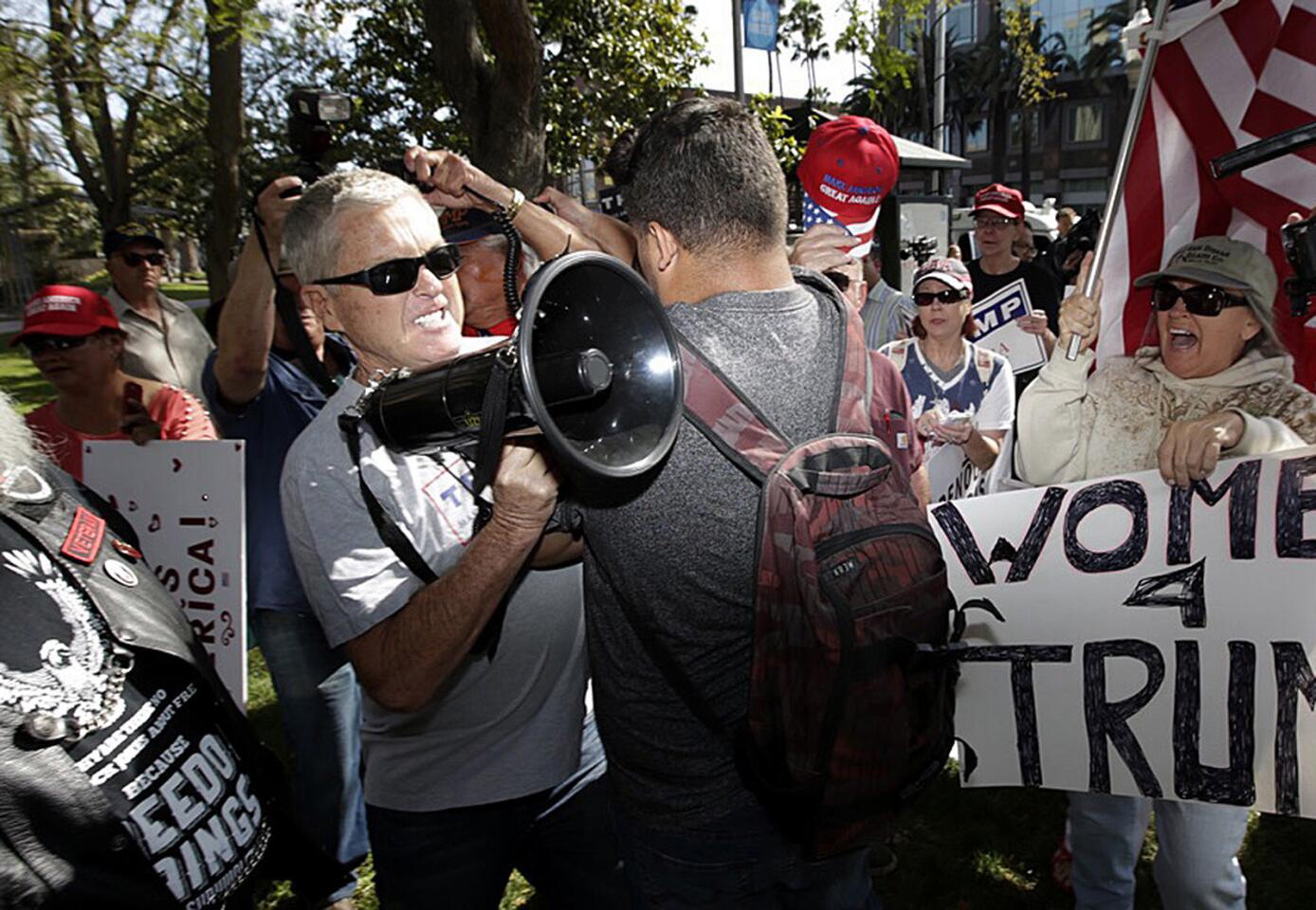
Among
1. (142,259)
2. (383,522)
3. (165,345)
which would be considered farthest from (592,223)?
(142,259)

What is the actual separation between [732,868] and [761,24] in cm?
852

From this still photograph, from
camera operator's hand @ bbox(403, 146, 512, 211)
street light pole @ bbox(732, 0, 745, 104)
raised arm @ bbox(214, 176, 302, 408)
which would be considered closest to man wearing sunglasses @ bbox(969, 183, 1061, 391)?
camera operator's hand @ bbox(403, 146, 512, 211)

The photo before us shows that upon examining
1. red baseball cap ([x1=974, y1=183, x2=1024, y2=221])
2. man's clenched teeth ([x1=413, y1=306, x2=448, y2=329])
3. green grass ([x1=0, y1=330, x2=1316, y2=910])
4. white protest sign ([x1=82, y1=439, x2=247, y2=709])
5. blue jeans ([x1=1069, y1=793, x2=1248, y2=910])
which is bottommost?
green grass ([x1=0, y1=330, x2=1316, y2=910])

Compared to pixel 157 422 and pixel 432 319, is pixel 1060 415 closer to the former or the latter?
pixel 432 319

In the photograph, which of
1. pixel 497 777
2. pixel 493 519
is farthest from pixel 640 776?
pixel 493 519

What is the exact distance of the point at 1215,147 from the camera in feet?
8.48

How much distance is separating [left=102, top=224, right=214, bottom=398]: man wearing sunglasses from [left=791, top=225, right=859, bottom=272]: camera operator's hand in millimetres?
3406

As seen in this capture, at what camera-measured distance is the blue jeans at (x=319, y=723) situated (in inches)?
105

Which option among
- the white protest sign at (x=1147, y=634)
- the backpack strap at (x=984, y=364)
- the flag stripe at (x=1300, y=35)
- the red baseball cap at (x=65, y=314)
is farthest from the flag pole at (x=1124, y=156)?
the red baseball cap at (x=65, y=314)

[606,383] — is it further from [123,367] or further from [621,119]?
[621,119]

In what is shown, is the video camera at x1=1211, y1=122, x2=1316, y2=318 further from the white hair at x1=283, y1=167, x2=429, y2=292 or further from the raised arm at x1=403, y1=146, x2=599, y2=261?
the white hair at x1=283, y1=167, x2=429, y2=292

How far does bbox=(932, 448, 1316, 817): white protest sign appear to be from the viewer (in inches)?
73.4

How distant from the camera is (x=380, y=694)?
4.99 feet

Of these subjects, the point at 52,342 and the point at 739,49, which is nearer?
the point at 52,342
